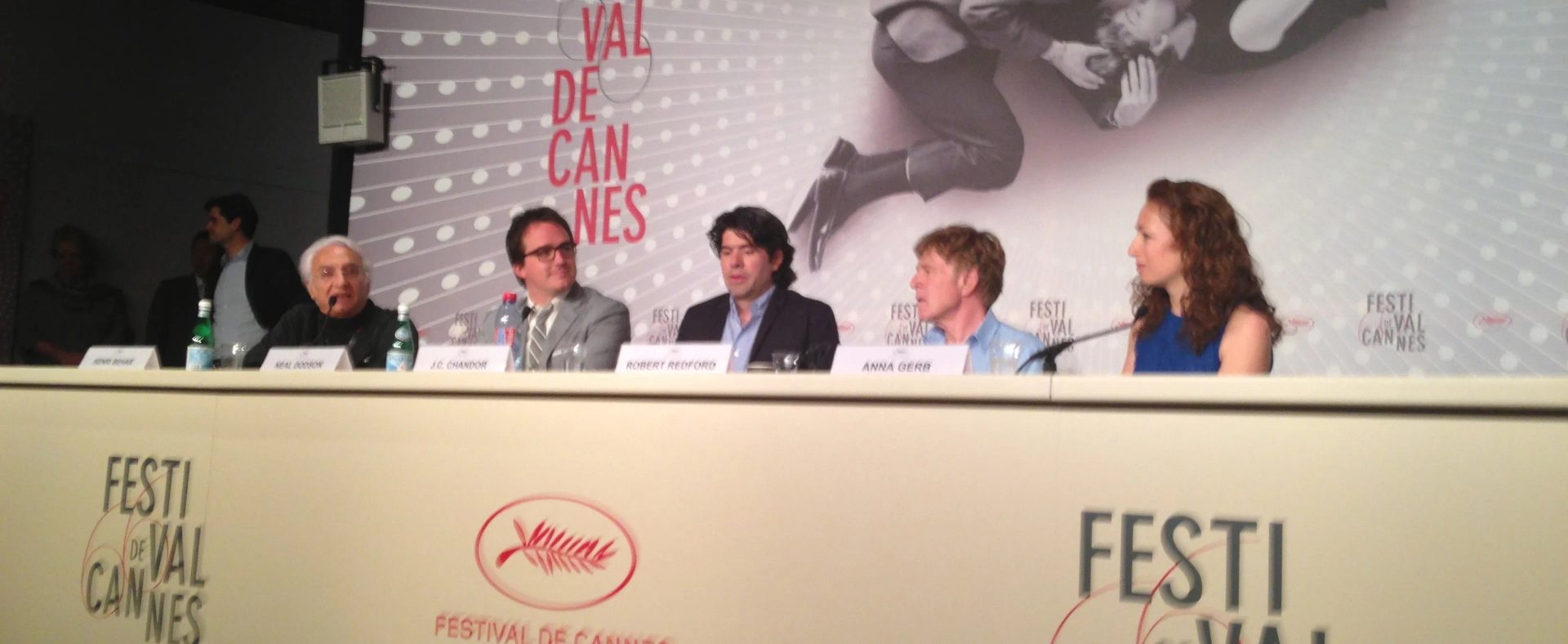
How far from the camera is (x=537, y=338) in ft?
9.14

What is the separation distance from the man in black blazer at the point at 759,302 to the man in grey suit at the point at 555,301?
1.13 feet

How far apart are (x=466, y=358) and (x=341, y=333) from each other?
1141mm

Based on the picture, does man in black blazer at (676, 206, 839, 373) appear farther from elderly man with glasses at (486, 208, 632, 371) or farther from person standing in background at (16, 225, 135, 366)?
person standing in background at (16, 225, 135, 366)

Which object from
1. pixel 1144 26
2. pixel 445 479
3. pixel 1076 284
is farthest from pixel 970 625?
pixel 1144 26

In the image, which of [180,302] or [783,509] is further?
[180,302]

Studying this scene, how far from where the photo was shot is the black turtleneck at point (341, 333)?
260 cm

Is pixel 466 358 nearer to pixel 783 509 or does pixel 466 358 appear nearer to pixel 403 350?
pixel 403 350

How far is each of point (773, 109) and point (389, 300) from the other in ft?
4.92

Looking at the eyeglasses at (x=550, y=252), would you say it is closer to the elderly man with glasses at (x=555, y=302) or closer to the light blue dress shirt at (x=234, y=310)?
the elderly man with glasses at (x=555, y=302)

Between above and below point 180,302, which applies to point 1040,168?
above

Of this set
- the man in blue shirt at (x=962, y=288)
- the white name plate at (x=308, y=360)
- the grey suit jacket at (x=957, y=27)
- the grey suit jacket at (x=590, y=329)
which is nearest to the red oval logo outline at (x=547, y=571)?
the white name plate at (x=308, y=360)

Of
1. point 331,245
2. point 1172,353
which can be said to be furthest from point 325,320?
point 1172,353

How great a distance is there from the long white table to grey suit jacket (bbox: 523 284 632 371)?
39.3 inches

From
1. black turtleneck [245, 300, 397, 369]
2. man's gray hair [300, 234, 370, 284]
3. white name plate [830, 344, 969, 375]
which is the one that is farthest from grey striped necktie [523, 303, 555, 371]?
white name plate [830, 344, 969, 375]
